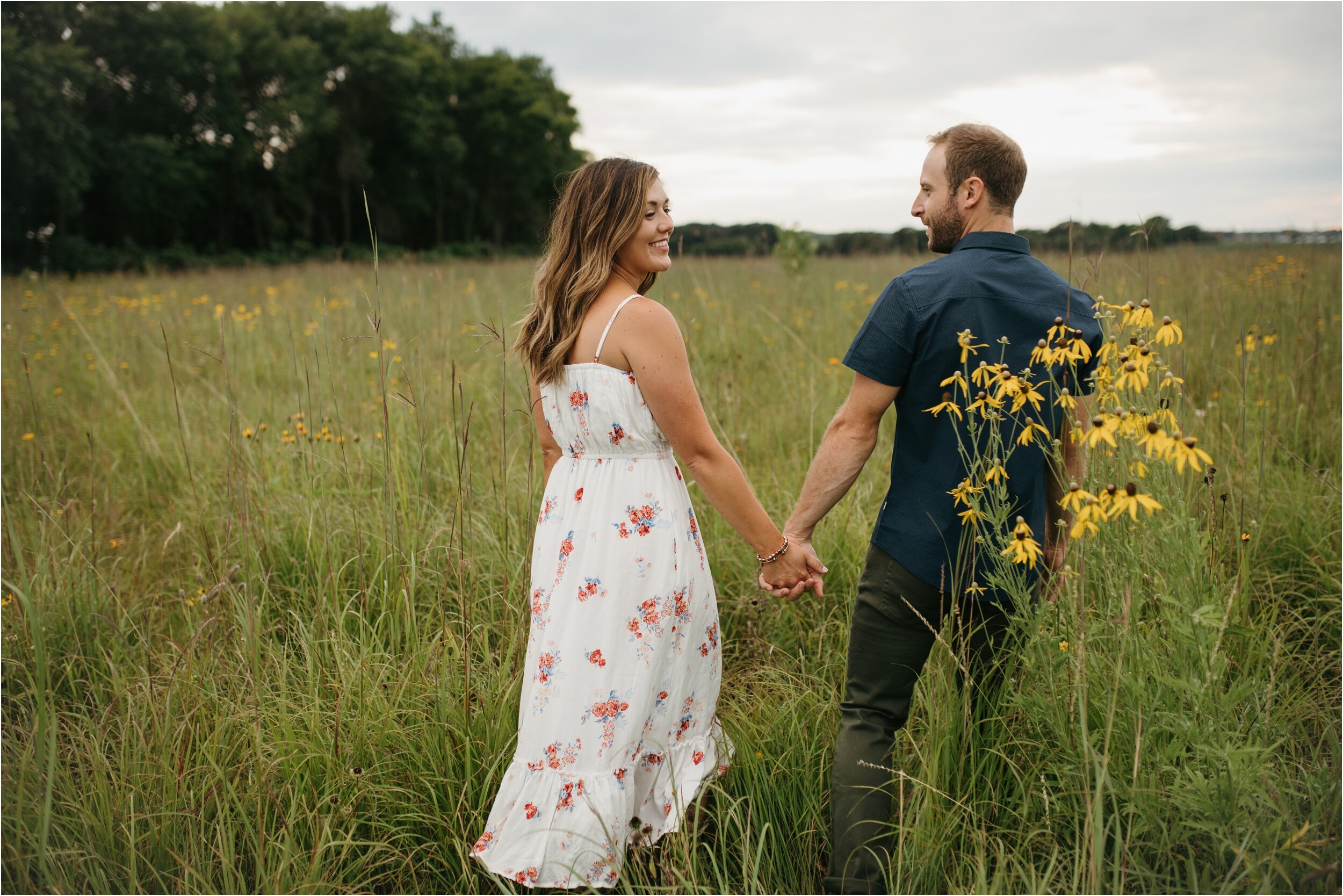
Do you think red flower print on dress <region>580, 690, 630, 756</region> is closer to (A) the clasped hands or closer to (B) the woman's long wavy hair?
(A) the clasped hands

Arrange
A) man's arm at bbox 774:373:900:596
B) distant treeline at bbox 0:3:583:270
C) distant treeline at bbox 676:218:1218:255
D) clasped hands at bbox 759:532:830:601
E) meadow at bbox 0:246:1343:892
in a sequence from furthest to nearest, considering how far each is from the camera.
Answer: distant treeline at bbox 0:3:583:270 < distant treeline at bbox 676:218:1218:255 < clasped hands at bbox 759:532:830:601 < man's arm at bbox 774:373:900:596 < meadow at bbox 0:246:1343:892

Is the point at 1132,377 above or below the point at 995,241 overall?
below

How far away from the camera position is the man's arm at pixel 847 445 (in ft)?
6.16

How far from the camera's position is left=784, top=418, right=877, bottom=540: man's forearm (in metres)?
1.89

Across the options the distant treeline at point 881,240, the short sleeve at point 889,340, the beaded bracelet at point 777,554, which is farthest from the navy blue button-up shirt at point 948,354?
the distant treeline at point 881,240

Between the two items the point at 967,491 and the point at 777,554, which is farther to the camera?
the point at 777,554

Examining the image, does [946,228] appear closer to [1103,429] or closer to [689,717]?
[1103,429]

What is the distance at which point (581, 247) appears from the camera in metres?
1.89

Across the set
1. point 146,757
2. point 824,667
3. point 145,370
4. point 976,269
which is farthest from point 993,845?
point 145,370

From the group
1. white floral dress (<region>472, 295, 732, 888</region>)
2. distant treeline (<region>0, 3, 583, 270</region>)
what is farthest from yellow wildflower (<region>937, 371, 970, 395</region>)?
distant treeline (<region>0, 3, 583, 270</region>)

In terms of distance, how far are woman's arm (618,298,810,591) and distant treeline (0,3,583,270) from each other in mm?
15046

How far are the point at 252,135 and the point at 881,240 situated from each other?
97.0ft

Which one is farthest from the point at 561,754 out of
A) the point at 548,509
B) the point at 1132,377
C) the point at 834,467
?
the point at 1132,377

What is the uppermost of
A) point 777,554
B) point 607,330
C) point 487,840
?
point 607,330
